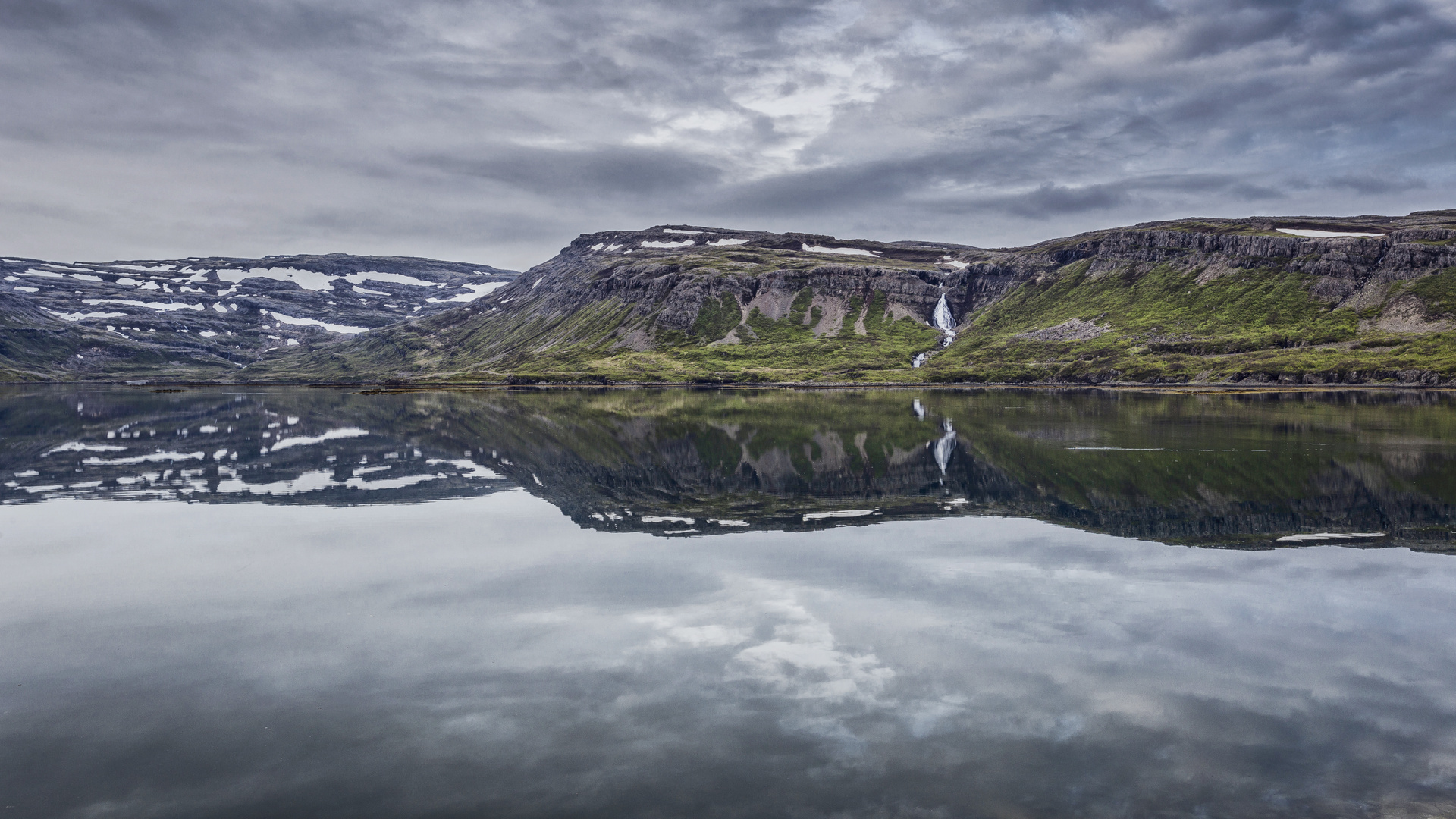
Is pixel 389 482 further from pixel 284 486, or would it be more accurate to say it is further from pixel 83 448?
pixel 83 448

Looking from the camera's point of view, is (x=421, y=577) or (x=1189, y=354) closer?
(x=421, y=577)

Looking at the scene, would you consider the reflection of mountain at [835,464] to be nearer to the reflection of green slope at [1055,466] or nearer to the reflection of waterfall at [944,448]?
the reflection of green slope at [1055,466]

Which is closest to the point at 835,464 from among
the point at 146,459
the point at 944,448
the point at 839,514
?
the point at 944,448

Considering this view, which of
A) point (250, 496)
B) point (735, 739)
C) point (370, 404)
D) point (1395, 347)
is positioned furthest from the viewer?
point (1395, 347)

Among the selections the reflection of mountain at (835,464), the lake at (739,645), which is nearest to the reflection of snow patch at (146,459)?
the reflection of mountain at (835,464)

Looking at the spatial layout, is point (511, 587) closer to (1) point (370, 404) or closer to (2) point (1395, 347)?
(1) point (370, 404)

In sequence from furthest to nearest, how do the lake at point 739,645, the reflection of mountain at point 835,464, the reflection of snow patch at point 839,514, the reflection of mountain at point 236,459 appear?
1. the reflection of mountain at point 236,459
2. the reflection of mountain at point 835,464
3. the reflection of snow patch at point 839,514
4. the lake at point 739,645

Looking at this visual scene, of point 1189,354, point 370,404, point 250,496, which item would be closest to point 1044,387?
point 1189,354
